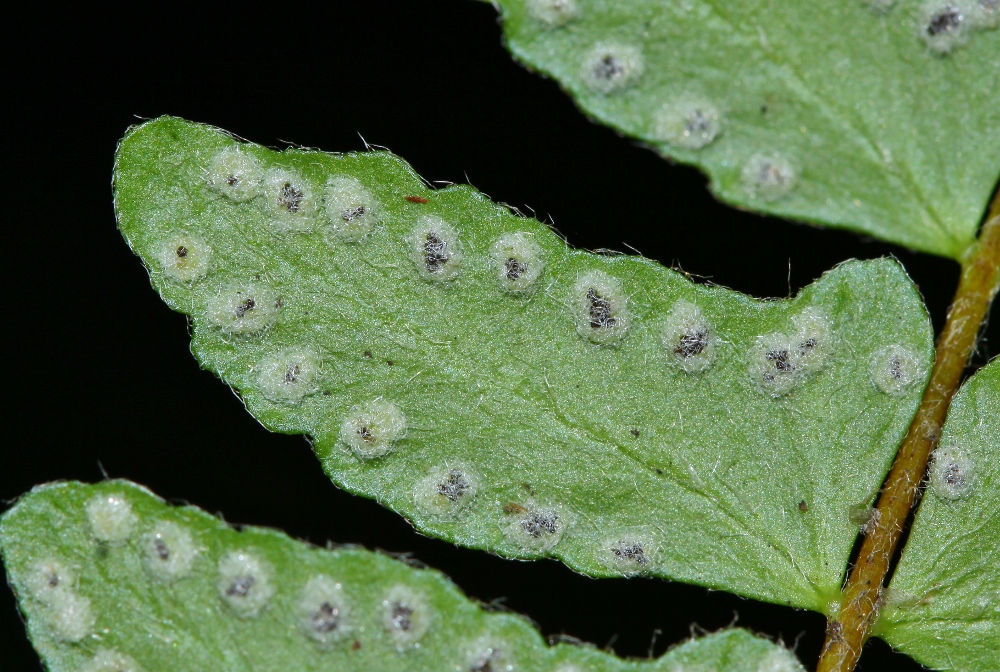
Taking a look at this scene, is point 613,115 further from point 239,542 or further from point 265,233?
point 239,542

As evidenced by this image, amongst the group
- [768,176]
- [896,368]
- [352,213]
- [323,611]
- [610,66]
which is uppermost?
[610,66]

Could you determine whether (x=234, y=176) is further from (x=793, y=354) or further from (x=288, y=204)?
(x=793, y=354)

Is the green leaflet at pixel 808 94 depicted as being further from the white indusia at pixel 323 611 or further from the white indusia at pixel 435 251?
the white indusia at pixel 323 611

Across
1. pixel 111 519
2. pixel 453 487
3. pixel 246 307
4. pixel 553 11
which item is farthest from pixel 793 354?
pixel 111 519

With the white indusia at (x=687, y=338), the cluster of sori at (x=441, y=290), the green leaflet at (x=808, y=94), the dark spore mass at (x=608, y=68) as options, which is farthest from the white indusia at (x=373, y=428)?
the dark spore mass at (x=608, y=68)

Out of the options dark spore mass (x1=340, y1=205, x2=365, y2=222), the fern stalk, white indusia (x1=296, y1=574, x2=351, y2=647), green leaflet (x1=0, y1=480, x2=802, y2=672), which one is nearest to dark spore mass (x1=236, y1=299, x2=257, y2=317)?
dark spore mass (x1=340, y1=205, x2=365, y2=222)

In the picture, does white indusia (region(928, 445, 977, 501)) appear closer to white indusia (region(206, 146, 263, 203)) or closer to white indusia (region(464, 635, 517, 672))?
white indusia (region(464, 635, 517, 672))
